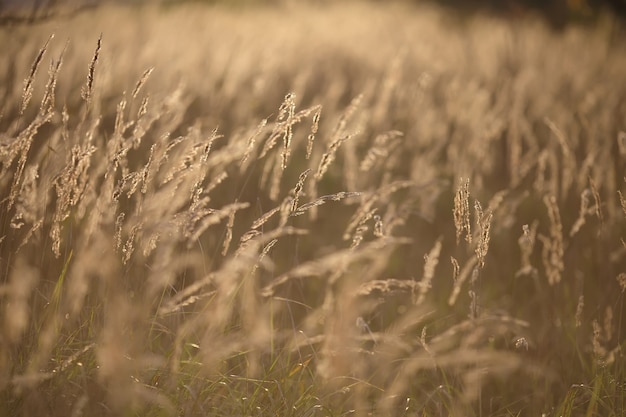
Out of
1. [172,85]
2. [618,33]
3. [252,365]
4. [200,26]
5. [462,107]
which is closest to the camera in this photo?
[252,365]

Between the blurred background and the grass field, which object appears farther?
the blurred background

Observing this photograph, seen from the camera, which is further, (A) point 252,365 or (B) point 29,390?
(A) point 252,365

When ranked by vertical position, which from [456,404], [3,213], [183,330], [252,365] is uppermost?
[3,213]

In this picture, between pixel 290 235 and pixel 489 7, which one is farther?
pixel 489 7

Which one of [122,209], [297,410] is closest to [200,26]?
[122,209]

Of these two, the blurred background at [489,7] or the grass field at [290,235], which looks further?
the blurred background at [489,7]

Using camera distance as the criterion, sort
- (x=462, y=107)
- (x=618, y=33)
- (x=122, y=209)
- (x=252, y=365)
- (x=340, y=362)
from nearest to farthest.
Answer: (x=340, y=362) → (x=252, y=365) → (x=122, y=209) → (x=462, y=107) → (x=618, y=33)

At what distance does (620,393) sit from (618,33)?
914 centimetres

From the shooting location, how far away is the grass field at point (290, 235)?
74.9 inches

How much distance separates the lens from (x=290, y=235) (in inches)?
105

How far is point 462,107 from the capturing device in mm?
5223

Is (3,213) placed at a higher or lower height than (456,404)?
higher

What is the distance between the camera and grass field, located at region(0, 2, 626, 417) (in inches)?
74.9

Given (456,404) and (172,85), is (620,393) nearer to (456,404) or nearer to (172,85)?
(456,404)
